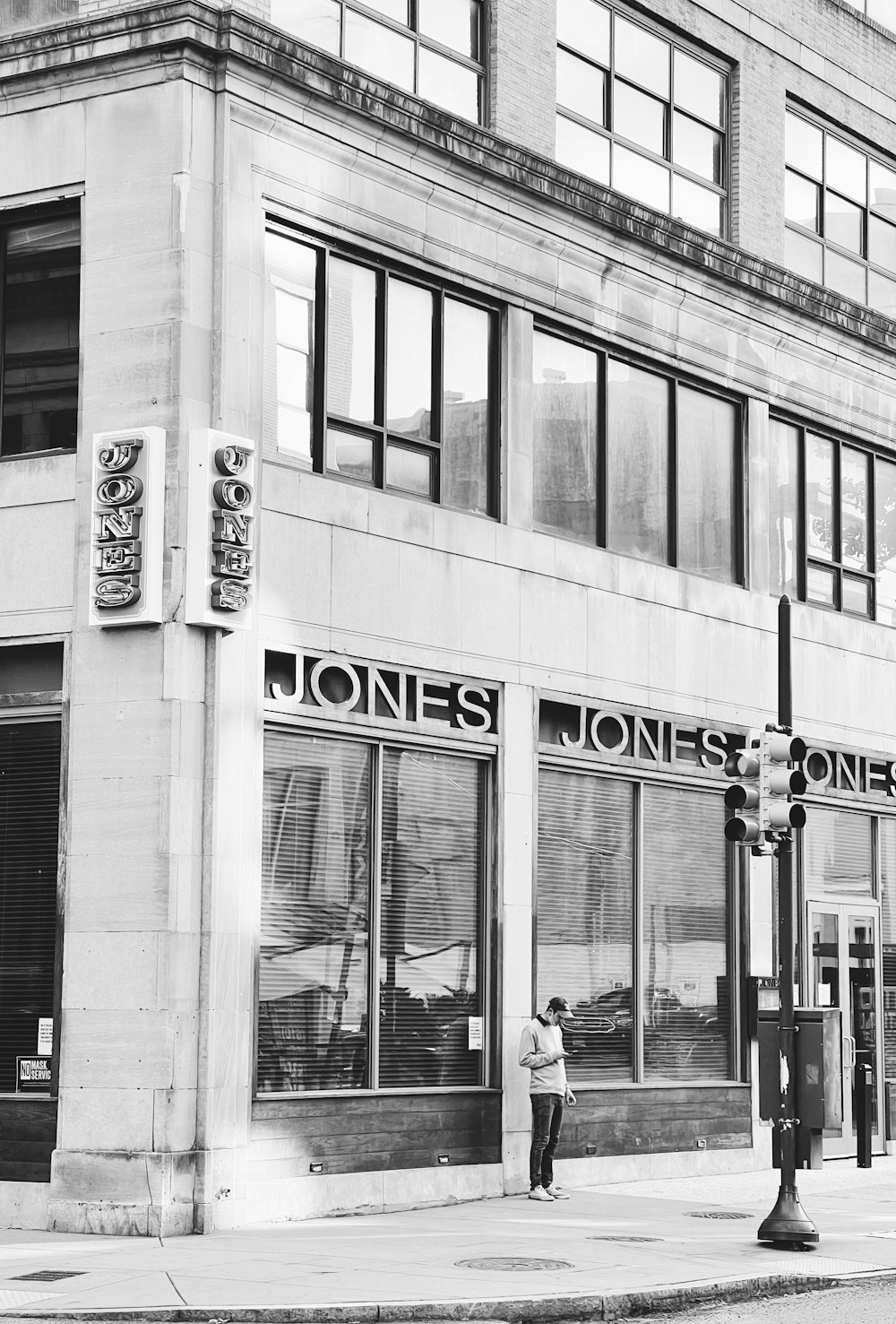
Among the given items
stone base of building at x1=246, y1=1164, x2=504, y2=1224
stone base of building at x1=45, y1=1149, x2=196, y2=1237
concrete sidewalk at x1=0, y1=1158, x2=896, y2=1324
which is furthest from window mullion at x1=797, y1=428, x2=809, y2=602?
stone base of building at x1=45, y1=1149, x2=196, y2=1237

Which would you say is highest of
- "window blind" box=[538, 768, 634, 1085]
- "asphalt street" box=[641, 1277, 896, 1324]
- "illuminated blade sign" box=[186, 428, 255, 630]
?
"illuminated blade sign" box=[186, 428, 255, 630]

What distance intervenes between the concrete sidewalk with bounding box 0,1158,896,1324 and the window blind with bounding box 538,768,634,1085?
245 cm

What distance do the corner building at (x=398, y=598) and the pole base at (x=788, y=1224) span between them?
4.11 meters

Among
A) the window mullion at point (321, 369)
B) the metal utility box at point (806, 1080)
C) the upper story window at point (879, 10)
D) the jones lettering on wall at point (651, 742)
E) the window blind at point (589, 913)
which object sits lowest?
the metal utility box at point (806, 1080)

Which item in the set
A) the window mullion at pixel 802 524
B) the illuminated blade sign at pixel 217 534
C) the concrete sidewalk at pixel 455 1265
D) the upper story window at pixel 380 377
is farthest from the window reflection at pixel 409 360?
the concrete sidewalk at pixel 455 1265

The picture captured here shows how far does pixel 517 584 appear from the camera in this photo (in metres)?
20.8

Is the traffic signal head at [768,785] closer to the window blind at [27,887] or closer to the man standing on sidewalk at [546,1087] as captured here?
the man standing on sidewalk at [546,1087]

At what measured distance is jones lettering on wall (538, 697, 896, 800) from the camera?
2130cm

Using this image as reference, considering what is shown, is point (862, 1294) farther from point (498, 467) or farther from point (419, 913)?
point (498, 467)

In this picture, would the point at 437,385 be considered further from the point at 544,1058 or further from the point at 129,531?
the point at 544,1058

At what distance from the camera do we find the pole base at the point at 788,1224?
1533 cm

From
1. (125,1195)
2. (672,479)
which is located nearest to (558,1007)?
(125,1195)

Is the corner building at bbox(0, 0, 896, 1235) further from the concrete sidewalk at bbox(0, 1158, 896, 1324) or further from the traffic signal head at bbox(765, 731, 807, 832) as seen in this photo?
the traffic signal head at bbox(765, 731, 807, 832)

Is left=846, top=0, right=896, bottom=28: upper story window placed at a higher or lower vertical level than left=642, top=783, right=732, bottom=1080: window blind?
higher
